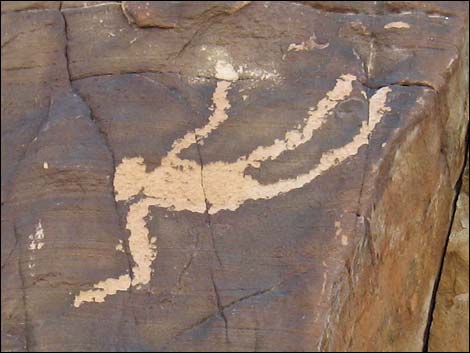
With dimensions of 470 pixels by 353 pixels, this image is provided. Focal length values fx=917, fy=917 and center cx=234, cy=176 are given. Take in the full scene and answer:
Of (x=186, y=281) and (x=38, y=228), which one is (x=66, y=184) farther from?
(x=186, y=281)

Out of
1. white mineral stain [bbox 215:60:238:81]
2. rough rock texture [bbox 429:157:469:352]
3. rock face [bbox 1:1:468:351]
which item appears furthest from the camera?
rough rock texture [bbox 429:157:469:352]

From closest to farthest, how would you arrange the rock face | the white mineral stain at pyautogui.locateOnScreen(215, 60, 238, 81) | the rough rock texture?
the rock face → the white mineral stain at pyautogui.locateOnScreen(215, 60, 238, 81) → the rough rock texture

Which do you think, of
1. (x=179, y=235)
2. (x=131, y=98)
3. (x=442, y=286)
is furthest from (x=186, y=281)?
(x=442, y=286)

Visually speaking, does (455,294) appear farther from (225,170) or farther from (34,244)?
(34,244)

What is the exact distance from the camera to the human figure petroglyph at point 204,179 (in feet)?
5.15

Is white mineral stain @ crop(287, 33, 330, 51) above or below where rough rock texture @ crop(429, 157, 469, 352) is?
above

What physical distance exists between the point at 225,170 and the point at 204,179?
1.6 inches

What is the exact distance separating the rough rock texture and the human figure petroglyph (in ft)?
1.61

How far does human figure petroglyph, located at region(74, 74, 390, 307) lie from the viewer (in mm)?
1569

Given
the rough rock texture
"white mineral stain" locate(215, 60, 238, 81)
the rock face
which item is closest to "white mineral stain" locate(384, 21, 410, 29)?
the rock face

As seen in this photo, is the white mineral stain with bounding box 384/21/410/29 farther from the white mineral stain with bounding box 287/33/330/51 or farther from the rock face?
the white mineral stain with bounding box 287/33/330/51

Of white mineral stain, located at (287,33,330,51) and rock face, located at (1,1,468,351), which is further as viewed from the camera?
white mineral stain, located at (287,33,330,51)

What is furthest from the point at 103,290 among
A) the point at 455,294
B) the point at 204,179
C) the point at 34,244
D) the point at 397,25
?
the point at 455,294

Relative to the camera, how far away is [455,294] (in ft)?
6.79
